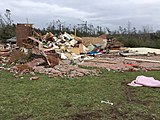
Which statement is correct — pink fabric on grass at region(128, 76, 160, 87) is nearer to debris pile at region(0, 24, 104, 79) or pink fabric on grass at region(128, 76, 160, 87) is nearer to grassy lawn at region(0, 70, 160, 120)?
grassy lawn at region(0, 70, 160, 120)

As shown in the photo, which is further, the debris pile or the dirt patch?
the debris pile


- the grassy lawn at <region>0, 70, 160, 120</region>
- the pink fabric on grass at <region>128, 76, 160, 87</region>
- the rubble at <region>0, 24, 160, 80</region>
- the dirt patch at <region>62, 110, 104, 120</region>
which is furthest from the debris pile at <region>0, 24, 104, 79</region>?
the dirt patch at <region>62, 110, 104, 120</region>

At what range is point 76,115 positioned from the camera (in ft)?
11.5

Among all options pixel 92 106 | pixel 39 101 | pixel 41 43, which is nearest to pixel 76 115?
pixel 92 106

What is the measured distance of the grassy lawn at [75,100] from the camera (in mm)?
3512

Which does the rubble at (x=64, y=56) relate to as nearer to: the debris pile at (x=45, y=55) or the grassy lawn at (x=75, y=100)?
the debris pile at (x=45, y=55)

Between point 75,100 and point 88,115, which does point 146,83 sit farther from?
point 88,115

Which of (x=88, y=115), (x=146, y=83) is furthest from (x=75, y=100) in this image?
(x=146, y=83)

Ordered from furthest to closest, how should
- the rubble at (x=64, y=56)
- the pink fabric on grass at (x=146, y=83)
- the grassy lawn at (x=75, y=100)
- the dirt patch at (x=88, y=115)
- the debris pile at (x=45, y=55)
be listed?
the rubble at (x=64, y=56)
the debris pile at (x=45, y=55)
the pink fabric on grass at (x=146, y=83)
the grassy lawn at (x=75, y=100)
the dirt patch at (x=88, y=115)

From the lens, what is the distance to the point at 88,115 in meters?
3.52

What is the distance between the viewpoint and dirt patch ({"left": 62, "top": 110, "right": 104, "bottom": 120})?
341cm

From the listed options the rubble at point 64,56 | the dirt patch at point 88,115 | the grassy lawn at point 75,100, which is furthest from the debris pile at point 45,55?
the dirt patch at point 88,115

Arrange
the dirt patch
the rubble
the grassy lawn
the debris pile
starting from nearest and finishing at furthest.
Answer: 1. the dirt patch
2. the grassy lawn
3. the debris pile
4. the rubble

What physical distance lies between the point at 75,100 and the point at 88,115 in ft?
2.63
